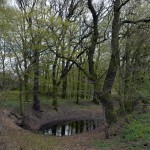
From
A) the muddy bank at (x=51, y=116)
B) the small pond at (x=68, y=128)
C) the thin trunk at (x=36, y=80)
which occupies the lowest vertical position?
the small pond at (x=68, y=128)

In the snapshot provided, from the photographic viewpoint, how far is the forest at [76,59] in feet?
57.5

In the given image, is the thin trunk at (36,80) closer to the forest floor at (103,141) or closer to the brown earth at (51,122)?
the brown earth at (51,122)

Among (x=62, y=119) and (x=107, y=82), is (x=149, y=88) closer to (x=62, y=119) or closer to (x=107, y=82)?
(x=107, y=82)

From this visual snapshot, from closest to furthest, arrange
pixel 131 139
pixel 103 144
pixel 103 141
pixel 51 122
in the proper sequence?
pixel 131 139
pixel 103 144
pixel 103 141
pixel 51 122

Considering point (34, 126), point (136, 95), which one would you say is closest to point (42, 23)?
point (34, 126)

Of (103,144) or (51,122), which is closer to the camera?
(103,144)

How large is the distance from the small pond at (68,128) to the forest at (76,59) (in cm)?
88

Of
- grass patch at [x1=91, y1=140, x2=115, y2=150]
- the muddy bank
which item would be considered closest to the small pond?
the muddy bank

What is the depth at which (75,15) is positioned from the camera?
33.1 metres

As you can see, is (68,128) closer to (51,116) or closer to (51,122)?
(51,122)

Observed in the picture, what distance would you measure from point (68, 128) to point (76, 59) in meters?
6.80

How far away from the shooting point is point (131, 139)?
1384cm

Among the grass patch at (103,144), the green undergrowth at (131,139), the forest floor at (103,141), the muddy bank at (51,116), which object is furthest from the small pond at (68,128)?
the grass patch at (103,144)

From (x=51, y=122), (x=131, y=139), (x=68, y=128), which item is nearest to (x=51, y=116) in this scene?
(x=51, y=122)
